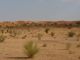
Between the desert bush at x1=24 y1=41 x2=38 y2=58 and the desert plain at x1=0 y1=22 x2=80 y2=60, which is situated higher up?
the desert bush at x1=24 y1=41 x2=38 y2=58

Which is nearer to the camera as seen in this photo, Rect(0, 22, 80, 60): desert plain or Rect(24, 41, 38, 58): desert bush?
Rect(24, 41, 38, 58): desert bush

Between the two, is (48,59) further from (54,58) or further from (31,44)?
(31,44)

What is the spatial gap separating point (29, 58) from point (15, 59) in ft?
3.42

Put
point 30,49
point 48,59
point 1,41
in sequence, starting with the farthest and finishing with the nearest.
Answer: point 1,41
point 30,49
point 48,59

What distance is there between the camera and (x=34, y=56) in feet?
65.8

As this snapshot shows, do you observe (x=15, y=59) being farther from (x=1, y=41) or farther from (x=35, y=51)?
(x=1, y=41)

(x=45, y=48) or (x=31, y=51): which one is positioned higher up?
(x=31, y=51)

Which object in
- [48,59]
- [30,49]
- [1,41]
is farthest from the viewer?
[1,41]

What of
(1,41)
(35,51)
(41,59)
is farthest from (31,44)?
(1,41)

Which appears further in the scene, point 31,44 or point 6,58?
point 31,44

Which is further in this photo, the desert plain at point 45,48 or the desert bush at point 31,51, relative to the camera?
the desert plain at point 45,48

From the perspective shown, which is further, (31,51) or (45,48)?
(45,48)

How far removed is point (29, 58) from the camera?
19.3 m

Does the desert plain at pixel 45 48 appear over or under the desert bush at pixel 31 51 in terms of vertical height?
under
